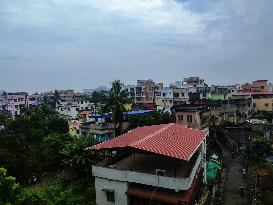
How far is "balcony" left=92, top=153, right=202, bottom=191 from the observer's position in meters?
23.0

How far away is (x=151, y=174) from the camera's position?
24.0m

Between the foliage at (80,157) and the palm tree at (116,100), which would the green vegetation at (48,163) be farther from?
the palm tree at (116,100)

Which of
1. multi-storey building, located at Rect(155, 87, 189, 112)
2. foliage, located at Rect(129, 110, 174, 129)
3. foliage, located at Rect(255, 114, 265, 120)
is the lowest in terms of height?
foliage, located at Rect(255, 114, 265, 120)

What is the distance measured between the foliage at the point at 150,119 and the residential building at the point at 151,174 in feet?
91.9

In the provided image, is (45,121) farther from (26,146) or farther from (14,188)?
(14,188)

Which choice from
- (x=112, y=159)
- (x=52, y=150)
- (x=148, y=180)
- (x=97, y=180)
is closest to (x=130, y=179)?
(x=148, y=180)

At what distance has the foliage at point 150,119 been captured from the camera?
5800 centimetres

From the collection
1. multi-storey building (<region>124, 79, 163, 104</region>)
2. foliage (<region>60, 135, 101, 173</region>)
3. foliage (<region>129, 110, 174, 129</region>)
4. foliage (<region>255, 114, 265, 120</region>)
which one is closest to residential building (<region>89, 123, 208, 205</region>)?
foliage (<region>60, 135, 101, 173</region>)

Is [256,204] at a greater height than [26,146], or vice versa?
[26,146]

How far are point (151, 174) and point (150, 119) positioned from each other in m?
35.9

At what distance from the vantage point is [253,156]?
44.4 metres

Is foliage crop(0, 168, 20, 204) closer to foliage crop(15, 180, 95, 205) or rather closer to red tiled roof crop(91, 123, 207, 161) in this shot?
red tiled roof crop(91, 123, 207, 161)

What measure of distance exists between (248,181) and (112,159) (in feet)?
57.4

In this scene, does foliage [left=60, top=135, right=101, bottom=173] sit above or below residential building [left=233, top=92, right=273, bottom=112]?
below
